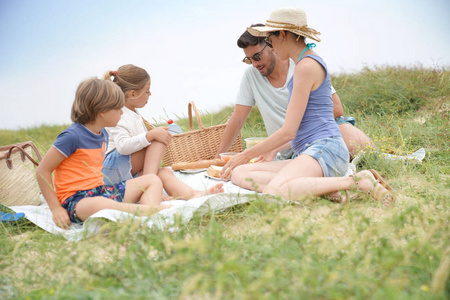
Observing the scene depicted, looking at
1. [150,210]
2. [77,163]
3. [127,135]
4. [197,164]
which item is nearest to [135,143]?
[127,135]

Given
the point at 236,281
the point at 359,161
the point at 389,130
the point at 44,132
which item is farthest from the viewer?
the point at 44,132

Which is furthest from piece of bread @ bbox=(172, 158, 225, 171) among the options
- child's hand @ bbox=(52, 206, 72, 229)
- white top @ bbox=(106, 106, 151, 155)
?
child's hand @ bbox=(52, 206, 72, 229)

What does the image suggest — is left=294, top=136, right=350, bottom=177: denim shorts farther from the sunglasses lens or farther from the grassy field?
the sunglasses lens

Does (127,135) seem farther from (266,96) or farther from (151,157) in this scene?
(266,96)

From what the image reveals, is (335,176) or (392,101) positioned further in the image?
(392,101)

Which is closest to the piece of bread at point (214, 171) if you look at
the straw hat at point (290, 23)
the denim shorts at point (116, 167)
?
the denim shorts at point (116, 167)

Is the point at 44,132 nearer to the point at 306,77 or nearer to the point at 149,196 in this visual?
the point at 149,196

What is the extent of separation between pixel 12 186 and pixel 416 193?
11.8 feet

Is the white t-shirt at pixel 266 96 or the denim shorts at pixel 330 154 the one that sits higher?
the white t-shirt at pixel 266 96

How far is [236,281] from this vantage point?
179cm

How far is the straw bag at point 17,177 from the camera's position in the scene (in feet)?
12.6

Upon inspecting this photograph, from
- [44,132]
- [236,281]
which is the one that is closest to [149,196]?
[236,281]

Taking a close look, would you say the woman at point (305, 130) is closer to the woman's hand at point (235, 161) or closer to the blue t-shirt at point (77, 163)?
the woman's hand at point (235, 161)

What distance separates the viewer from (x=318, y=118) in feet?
11.8
